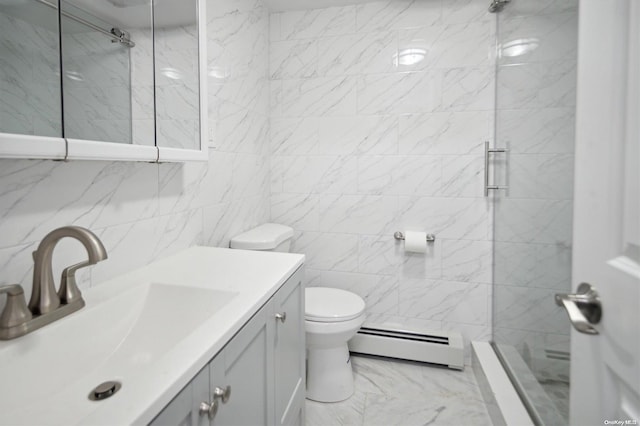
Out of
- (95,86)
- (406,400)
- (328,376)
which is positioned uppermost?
(95,86)

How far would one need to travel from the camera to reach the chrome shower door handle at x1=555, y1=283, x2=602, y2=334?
23.3 inches

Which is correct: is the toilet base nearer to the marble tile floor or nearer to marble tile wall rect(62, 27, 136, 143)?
the marble tile floor

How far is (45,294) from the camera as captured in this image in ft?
2.49

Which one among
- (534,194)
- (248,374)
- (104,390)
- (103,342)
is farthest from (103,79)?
(534,194)

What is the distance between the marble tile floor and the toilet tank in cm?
88

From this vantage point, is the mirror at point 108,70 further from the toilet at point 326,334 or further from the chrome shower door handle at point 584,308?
the chrome shower door handle at point 584,308

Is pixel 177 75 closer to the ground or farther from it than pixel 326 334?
farther from it

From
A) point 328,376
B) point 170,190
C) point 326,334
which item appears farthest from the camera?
point 328,376

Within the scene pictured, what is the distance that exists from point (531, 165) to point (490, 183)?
481 millimetres

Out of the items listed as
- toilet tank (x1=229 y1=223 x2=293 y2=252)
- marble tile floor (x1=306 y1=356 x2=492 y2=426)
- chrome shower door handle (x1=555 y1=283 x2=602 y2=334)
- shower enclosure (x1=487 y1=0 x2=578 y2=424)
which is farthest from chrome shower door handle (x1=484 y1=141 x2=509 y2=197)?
chrome shower door handle (x1=555 y1=283 x2=602 y2=334)

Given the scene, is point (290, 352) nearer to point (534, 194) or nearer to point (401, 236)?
point (401, 236)

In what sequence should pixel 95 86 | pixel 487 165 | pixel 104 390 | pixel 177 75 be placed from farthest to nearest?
pixel 487 165, pixel 177 75, pixel 95 86, pixel 104 390

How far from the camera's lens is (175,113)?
4.05 feet

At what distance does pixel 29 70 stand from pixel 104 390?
0.74m
